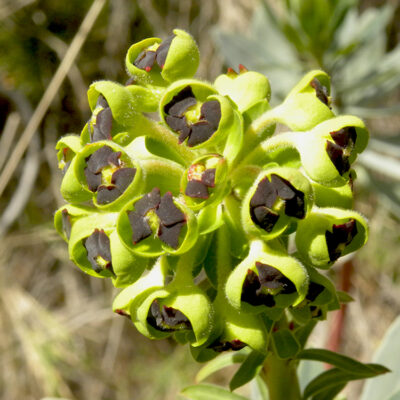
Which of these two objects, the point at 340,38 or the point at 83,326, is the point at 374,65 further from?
the point at 83,326

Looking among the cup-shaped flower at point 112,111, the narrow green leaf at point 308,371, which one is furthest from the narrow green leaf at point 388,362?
the cup-shaped flower at point 112,111

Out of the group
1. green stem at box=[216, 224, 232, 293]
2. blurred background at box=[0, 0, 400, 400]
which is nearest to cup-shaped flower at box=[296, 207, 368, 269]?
green stem at box=[216, 224, 232, 293]

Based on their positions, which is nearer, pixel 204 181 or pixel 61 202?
pixel 204 181

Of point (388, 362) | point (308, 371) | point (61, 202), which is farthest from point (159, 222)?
point (61, 202)

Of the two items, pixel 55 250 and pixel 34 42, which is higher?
pixel 34 42

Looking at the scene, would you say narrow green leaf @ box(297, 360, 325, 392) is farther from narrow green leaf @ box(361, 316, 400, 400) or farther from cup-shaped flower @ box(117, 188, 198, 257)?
cup-shaped flower @ box(117, 188, 198, 257)

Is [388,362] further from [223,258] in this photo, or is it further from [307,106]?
[307,106]

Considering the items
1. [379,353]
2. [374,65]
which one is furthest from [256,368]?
[374,65]
